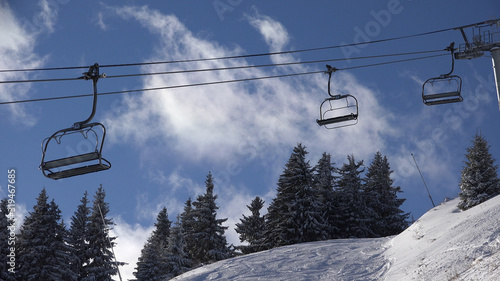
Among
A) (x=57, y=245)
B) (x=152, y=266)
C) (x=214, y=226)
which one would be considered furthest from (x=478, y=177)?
(x=57, y=245)

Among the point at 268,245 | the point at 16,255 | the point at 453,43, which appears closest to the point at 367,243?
the point at 268,245

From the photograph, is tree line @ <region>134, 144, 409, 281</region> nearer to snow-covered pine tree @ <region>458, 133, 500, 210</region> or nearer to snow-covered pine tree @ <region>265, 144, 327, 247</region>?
snow-covered pine tree @ <region>265, 144, 327, 247</region>

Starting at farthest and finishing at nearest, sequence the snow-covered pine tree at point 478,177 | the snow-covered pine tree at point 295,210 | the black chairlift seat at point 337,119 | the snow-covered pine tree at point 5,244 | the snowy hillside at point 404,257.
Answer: the snow-covered pine tree at point 295,210 < the snow-covered pine tree at point 5,244 < the snow-covered pine tree at point 478,177 < the snowy hillside at point 404,257 < the black chairlift seat at point 337,119

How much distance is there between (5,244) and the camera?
132 ft

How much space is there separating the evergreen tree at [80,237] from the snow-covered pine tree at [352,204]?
23981 mm

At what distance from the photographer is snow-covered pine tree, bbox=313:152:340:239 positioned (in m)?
46.2

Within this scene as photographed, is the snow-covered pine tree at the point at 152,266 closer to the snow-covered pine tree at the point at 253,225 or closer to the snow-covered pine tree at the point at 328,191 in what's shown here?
the snow-covered pine tree at the point at 253,225

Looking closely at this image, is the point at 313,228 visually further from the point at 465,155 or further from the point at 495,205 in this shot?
the point at 495,205

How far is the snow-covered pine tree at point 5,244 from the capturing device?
39281 mm

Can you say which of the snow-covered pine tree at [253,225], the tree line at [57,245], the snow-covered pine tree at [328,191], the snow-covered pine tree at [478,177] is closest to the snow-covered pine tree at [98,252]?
the tree line at [57,245]

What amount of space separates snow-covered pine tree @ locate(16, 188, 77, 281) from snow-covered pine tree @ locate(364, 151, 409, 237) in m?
28.1

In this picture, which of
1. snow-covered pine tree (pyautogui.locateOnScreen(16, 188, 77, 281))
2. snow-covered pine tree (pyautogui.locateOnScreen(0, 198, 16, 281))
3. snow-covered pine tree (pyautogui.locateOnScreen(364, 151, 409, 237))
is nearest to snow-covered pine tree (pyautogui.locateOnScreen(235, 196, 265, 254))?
snow-covered pine tree (pyautogui.locateOnScreen(364, 151, 409, 237))

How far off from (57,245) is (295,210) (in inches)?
818

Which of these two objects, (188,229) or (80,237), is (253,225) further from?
(80,237)
